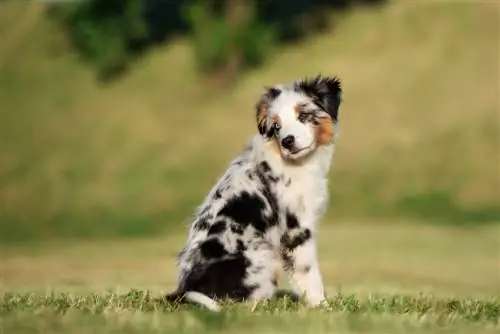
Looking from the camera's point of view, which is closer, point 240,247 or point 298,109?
point 240,247

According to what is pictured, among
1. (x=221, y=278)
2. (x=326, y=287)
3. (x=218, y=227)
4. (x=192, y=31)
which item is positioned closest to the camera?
(x=221, y=278)

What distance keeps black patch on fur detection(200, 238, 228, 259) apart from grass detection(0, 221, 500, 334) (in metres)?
0.42

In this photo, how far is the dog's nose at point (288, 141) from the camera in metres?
8.12

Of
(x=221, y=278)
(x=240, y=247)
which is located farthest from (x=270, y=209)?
(x=221, y=278)

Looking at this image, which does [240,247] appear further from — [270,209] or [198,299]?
[198,299]

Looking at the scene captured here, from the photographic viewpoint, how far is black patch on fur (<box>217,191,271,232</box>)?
8.02 m

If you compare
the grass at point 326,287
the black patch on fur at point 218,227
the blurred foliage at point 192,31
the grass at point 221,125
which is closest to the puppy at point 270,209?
the black patch on fur at point 218,227

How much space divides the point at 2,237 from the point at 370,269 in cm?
848

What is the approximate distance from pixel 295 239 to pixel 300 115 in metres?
1.00

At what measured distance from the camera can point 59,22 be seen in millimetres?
29281

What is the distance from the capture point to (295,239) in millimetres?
8156

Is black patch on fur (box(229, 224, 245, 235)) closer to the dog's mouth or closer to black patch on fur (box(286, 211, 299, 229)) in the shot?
black patch on fur (box(286, 211, 299, 229))

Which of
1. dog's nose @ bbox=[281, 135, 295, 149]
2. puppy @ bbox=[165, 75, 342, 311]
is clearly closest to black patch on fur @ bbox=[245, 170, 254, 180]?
puppy @ bbox=[165, 75, 342, 311]

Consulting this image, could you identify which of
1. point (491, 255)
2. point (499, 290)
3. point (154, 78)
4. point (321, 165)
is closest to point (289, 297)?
point (321, 165)
